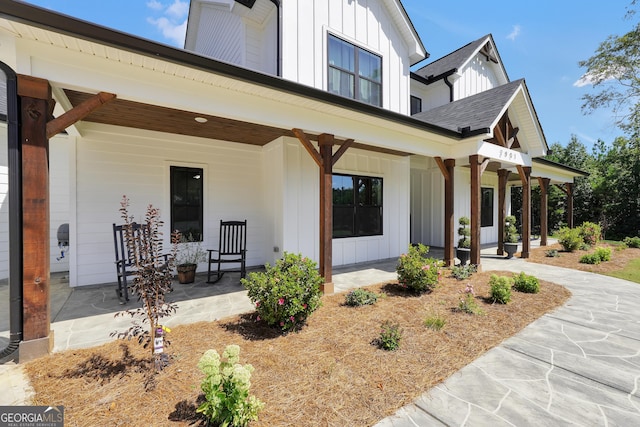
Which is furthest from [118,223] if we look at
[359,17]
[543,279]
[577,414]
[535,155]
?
[535,155]

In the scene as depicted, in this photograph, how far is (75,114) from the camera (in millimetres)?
2775

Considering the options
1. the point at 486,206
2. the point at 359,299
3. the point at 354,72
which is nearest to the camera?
the point at 359,299

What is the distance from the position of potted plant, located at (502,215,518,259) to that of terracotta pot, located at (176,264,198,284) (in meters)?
8.70

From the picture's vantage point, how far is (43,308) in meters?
2.66

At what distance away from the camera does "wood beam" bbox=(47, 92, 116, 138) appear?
2.70 metres

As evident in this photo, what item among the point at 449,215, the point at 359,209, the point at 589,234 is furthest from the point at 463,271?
the point at 589,234

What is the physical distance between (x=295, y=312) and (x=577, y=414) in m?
2.50

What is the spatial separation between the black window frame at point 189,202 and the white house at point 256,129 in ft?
0.10

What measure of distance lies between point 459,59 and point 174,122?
10.9 meters

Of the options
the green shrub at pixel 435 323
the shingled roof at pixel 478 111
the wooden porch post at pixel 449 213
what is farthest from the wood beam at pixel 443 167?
the green shrub at pixel 435 323

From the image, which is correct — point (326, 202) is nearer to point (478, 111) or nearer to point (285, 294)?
point (285, 294)

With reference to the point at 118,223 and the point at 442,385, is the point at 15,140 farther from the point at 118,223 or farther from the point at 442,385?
the point at 442,385

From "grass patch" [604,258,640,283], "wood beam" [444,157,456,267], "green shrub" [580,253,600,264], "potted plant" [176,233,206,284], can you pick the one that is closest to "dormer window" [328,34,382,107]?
"wood beam" [444,157,456,267]

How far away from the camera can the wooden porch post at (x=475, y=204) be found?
620cm
